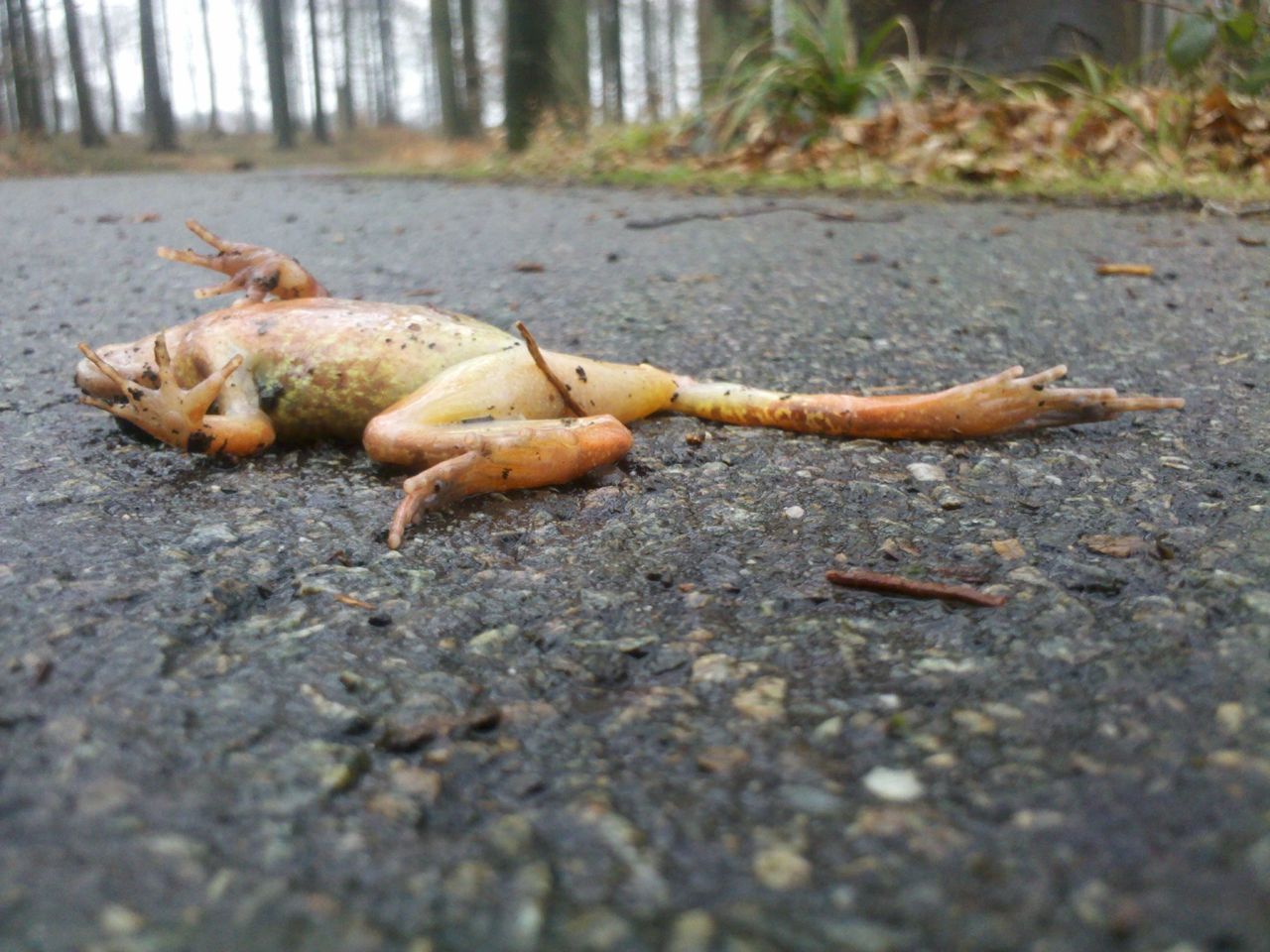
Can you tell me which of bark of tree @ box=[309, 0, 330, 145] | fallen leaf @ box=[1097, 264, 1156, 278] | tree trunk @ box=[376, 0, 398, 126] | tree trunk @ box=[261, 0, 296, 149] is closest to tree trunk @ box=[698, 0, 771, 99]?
fallen leaf @ box=[1097, 264, 1156, 278]

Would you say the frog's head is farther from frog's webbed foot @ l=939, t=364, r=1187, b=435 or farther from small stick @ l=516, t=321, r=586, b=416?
frog's webbed foot @ l=939, t=364, r=1187, b=435

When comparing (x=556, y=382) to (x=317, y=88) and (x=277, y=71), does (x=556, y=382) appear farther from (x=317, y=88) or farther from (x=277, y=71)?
(x=317, y=88)

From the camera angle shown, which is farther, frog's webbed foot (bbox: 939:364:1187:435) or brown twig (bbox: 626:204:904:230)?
brown twig (bbox: 626:204:904:230)

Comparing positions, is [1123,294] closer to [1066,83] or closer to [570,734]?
[570,734]

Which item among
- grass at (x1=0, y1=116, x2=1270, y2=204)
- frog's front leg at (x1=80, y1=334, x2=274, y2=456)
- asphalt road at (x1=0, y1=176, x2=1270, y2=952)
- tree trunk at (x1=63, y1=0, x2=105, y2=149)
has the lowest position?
asphalt road at (x1=0, y1=176, x2=1270, y2=952)

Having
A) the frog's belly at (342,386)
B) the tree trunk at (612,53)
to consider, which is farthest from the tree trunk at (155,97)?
the frog's belly at (342,386)

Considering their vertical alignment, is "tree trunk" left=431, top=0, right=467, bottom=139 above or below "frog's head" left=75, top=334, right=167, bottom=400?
above

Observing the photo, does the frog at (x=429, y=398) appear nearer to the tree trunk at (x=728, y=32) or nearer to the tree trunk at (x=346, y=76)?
the tree trunk at (x=728, y=32)

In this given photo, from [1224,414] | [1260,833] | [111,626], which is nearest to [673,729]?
[1260,833]
